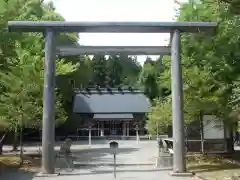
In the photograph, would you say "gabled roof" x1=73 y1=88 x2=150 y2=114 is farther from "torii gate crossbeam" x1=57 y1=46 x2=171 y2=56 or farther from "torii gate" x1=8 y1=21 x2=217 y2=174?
"torii gate" x1=8 y1=21 x2=217 y2=174

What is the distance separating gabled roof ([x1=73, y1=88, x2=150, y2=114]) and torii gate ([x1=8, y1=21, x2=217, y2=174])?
40.6m

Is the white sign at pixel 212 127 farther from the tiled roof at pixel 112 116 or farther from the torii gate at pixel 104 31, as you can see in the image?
the tiled roof at pixel 112 116

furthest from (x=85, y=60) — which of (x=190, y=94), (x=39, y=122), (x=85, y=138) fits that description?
(x=190, y=94)

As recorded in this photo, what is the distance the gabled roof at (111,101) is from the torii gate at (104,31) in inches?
1597

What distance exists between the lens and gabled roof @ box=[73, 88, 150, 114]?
57281mm

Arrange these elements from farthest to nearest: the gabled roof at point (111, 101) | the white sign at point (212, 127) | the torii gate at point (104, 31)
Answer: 1. the gabled roof at point (111, 101)
2. the white sign at point (212, 127)
3. the torii gate at point (104, 31)

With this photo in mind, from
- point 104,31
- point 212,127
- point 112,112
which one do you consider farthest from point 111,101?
point 104,31

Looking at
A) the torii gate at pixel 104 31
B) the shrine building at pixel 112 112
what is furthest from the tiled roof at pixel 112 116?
the torii gate at pixel 104 31

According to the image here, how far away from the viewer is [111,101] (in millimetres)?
60000

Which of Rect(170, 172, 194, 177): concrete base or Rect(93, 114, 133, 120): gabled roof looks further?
Rect(93, 114, 133, 120): gabled roof

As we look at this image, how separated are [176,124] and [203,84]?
5217 millimetres

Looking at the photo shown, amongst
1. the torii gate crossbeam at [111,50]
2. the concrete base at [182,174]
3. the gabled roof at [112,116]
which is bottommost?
the concrete base at [182,174]

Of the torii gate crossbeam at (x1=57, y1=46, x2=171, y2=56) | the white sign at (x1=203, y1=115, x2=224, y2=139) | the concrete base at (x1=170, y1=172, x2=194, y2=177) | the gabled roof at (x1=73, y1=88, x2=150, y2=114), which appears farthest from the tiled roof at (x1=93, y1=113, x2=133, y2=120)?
the concrete base at (x1=170, y1=172, x2=194, y2=177)

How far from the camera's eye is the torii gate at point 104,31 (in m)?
14.3
